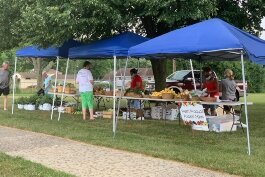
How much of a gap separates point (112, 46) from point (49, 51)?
4273 mm

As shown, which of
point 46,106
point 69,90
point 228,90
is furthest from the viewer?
point 46,106

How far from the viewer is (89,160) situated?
843cm

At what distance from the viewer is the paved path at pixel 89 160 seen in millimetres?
7473

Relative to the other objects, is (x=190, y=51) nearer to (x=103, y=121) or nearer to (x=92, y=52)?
(x=92, y=52)

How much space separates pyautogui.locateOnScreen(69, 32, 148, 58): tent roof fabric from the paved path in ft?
10.0

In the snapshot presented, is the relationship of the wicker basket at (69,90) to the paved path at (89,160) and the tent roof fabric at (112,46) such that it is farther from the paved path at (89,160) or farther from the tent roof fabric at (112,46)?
the paved path at (89,160)

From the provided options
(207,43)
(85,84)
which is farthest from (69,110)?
(207,43)

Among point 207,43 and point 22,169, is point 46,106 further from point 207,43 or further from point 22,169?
point 22,169

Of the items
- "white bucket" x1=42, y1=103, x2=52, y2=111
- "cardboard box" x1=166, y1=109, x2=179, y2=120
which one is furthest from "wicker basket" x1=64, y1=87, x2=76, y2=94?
"cardboard box" x1=166, y1=109, x2=179, y2=120

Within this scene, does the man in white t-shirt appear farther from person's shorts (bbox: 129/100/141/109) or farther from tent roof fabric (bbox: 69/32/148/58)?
person's shorts (bbox: 129/100/141/109)

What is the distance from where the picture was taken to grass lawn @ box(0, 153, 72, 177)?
718 cm

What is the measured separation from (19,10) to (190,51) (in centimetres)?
954

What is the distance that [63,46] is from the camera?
15.6m

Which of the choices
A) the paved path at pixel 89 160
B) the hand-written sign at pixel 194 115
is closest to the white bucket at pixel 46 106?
the paved path at pixel 89 160
